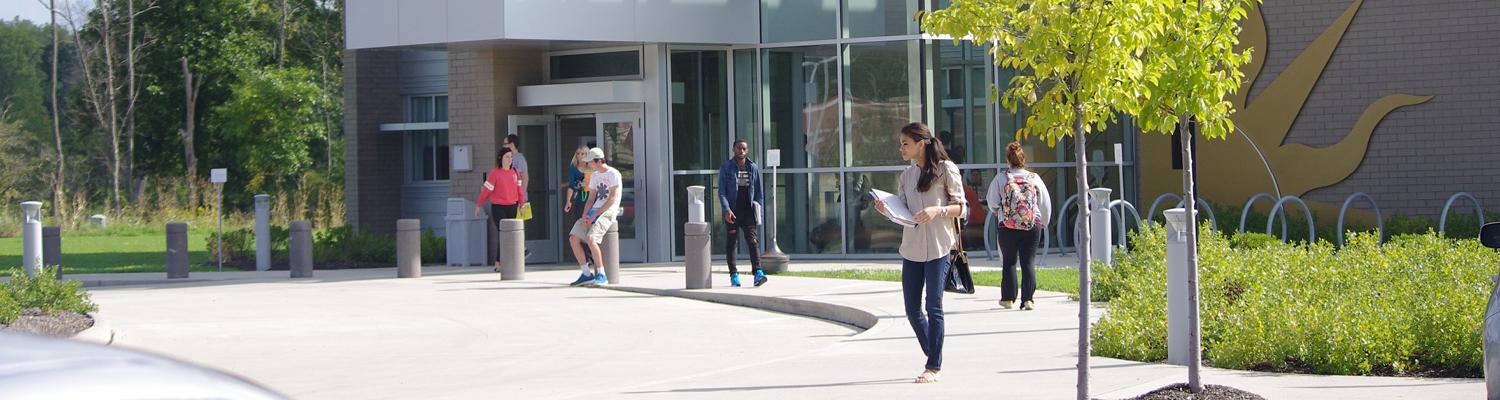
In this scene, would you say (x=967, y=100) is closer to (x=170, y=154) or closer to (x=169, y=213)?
(x=169, y=213)

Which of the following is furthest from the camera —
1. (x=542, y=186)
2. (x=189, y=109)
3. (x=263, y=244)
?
(x=189, y=109)

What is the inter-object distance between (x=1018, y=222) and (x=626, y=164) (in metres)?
9.87

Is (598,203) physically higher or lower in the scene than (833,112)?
lower

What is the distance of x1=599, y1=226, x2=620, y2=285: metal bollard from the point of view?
18.2m

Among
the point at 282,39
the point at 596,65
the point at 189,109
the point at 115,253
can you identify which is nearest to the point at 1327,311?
the point at 596,65

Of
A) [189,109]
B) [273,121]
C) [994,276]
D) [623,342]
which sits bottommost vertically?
[623,342]

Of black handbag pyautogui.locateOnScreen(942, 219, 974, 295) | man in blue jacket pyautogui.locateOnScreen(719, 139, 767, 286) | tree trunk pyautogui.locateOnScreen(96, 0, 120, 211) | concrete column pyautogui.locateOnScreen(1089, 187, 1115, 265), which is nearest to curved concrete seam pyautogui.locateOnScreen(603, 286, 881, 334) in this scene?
man in blue jacket pyautogui.locateOnScreen(719, 139, 767, 286)

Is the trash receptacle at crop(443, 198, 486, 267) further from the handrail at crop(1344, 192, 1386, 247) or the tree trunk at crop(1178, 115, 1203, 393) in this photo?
the tree trunk at crop(1178, 115, 1203, 393)

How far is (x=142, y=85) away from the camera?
4809 centimetres

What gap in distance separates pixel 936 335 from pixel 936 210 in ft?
2.24

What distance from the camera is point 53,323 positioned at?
41.8 feet

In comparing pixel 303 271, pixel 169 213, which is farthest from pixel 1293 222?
pixel 169 213

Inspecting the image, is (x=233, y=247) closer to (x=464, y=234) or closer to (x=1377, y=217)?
(x=464, y=234)

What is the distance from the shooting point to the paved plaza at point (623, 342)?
29.9 feet
